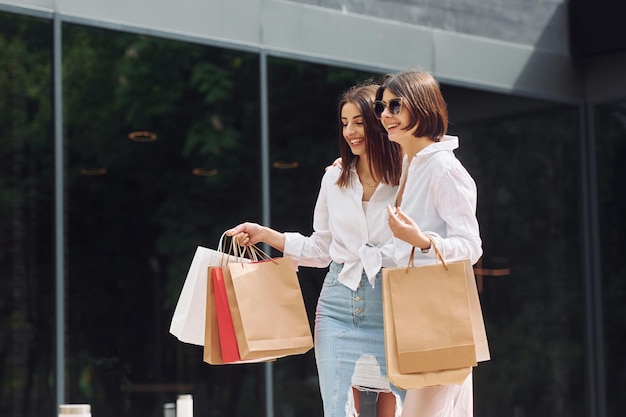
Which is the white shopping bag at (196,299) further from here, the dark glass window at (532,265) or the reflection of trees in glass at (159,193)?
the dark glass window at (532,265)

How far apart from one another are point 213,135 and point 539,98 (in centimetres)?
269

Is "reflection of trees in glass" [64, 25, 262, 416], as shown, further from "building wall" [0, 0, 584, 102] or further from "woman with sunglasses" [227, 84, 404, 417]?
"woman with sunglasses" [227, 84, 404, 417]

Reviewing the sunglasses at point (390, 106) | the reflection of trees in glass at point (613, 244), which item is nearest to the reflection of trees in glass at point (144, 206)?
the reflection of trees in glass at point (613, 244)

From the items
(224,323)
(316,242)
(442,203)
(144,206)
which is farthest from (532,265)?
(442,203)

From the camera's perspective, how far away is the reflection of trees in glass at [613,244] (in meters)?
9.06

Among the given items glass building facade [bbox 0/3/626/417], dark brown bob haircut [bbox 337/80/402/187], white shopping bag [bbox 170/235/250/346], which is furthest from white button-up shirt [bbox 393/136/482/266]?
glass building facade [bbox 0/3/626/417]

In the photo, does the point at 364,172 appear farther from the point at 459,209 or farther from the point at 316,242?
the point at 459,209

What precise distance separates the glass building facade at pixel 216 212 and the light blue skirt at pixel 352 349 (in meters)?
3.51

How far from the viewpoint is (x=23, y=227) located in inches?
333

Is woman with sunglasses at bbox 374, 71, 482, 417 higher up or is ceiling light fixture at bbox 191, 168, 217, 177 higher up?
ceiling light fixture at bbox 191, 168, 217, 177

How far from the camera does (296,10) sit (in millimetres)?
7273

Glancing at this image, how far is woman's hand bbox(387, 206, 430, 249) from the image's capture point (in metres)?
3.23

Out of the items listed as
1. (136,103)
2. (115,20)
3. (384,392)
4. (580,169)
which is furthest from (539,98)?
(384,392)

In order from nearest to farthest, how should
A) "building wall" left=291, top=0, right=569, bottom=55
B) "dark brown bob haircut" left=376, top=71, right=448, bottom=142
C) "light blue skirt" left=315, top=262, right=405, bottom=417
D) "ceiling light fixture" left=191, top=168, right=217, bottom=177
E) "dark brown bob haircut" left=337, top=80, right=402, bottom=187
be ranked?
"dark brown bob haircut" left=376, top=71, right=448, bottom=142 → "light blue skirt" left=315, top=262, right=405, bottom=417 → "dark brown bob haircut" left=337, top=80, right=402, bottom=187 → "building wall" left=291, top=0, right=569, bottom=55 → "ceiling light fixture" left=191, top=168, right=217, bottom=177
